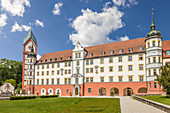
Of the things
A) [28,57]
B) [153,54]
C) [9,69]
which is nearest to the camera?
[153,54]

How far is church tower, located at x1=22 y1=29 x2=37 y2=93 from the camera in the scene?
56.2 metres

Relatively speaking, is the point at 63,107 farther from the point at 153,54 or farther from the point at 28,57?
the point at 28,57

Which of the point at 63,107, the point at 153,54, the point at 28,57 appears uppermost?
the point at 28,57

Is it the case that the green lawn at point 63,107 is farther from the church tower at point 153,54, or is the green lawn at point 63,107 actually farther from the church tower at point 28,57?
the church tower at point 28,57

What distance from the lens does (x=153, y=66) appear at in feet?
116

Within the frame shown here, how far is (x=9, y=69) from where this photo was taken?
75938 millimetres

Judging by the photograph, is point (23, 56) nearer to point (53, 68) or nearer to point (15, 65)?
point (53, 68)

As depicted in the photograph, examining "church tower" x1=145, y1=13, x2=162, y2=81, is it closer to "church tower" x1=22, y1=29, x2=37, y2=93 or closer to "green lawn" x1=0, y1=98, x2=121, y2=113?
"green lawn" x1=0, y1=98, x2=121, y2=113

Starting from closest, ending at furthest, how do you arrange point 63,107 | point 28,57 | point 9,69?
1. point 63,107
2. point 28,57
3. point 9,69

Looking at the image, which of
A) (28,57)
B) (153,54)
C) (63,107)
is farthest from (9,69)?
(63,107)

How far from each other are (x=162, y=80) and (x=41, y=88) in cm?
4125

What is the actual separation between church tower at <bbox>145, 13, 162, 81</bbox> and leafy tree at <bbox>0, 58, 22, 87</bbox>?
209 ft

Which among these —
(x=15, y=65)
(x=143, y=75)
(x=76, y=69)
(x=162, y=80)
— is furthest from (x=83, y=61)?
(x=15, y=65)

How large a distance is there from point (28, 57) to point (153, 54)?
1659 inches
